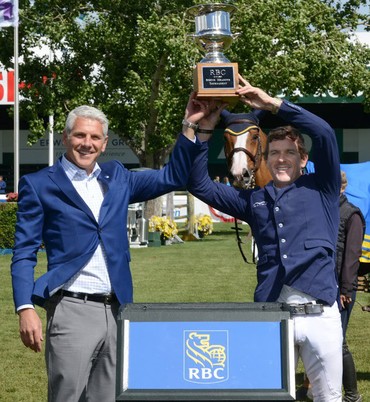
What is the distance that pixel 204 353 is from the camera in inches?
161

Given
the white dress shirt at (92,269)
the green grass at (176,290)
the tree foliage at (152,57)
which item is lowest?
the green grass at (176,290)

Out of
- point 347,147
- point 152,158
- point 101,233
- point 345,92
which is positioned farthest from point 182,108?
point 101,233

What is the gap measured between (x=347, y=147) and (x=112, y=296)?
45800mm

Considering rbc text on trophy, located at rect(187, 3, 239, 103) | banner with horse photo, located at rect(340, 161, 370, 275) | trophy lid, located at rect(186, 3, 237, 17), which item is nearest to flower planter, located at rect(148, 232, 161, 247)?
banner with horse photo, located at rect(340, 161, 370, 275)

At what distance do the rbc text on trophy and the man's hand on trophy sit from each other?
0.08m

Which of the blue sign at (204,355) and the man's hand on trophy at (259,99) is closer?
the blue sign at (204,355)

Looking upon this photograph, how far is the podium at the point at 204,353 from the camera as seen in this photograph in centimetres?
403

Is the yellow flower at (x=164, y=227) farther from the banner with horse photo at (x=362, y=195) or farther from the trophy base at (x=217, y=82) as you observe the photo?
the trophy base at (x=217, y=82)

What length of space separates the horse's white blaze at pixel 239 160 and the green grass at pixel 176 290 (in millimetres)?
2208

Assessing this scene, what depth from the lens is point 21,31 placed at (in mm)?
31734

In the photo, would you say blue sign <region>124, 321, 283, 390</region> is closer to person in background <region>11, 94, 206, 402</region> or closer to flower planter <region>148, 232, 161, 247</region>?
person in background <region>11, 94, 206, 402</region>

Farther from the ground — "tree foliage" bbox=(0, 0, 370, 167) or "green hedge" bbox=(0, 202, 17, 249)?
"tree foliage" bbox=(0, 0, 370, 167)

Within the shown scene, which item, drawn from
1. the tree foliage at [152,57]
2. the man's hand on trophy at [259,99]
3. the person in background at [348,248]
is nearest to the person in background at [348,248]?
the person in background at [348,248]

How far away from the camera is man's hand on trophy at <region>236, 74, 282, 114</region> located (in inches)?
189
